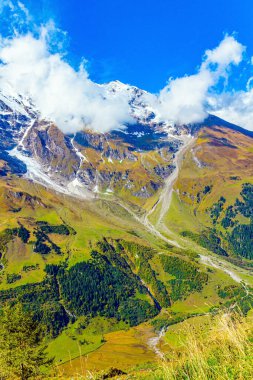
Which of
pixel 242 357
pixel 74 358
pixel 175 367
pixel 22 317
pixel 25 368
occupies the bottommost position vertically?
pixel 74 358

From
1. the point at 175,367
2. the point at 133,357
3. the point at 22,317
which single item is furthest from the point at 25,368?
the point at 133,357

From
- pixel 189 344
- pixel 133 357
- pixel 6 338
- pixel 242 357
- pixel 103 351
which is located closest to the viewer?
pixel 242 357

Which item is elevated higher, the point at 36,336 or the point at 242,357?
the point at 242,357

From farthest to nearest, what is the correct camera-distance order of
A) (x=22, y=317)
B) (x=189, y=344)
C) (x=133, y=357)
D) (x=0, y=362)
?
1. (x=133, y=357)
2. (x=22, y=317)
3. (x=0, y=362)
4. (x=189, y=344)

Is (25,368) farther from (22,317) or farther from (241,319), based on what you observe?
(241,319)

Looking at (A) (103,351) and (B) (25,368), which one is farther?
(A) (103,351)

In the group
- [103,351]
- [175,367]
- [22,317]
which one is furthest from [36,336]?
[103,351]
